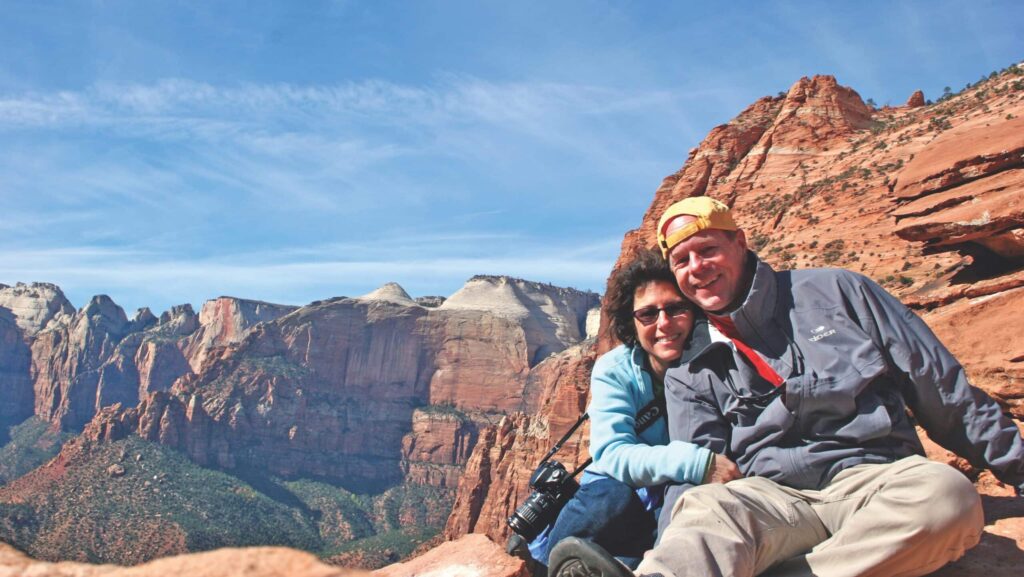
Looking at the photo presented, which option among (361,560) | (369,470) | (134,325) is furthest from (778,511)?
(134,325)

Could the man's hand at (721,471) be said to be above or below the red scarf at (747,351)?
below

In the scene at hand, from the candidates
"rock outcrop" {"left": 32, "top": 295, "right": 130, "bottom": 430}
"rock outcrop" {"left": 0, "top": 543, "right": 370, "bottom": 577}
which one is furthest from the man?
"rock outcrop" {"left": 32, "top": 295, "right": 130, "bottom": 430}

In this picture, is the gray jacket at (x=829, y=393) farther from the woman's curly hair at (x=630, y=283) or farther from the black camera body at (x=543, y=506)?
the black camera body at (x=543, y=506)

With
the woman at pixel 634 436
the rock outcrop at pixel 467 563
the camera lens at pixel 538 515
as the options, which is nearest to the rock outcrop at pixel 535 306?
the rock outcrop at pixel 467 563

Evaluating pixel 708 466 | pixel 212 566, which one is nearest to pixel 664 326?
pixel 708 466

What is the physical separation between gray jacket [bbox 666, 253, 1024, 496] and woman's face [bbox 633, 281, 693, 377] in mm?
316

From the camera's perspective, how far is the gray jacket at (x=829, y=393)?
12.7 ft

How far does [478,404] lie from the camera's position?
134m

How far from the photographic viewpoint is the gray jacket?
3.87 m

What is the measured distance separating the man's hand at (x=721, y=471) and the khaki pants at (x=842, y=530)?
22cm

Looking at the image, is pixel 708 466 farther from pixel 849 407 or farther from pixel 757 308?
pixel 757 308

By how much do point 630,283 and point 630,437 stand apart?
1.10 metres

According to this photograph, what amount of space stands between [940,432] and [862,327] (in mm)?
714

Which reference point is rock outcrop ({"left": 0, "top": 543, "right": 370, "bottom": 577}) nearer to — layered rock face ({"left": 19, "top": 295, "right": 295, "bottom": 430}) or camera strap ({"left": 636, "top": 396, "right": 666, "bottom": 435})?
camera strap ({"left": 636, "top": 396, "right": 666, "bottom": 435})
